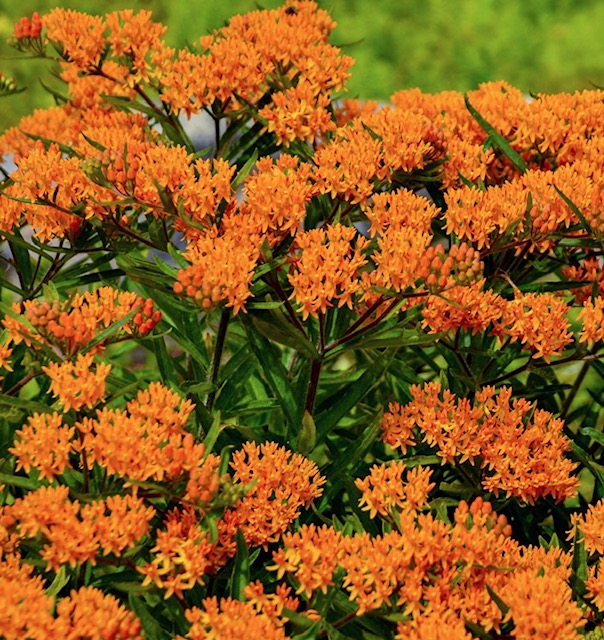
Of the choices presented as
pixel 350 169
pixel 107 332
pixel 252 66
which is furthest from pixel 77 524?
pixel 252 66

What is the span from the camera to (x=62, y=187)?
179cm

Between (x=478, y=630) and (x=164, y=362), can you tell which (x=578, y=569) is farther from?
(x=164, y=362)

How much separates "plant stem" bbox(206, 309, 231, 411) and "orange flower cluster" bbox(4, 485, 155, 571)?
0.47 metres

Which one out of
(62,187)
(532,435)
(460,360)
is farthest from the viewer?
(460,360)

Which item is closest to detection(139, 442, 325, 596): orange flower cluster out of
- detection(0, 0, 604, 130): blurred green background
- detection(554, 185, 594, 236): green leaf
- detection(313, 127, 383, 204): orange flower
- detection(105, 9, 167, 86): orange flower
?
detection(313, 127, 383, 204): orange flower

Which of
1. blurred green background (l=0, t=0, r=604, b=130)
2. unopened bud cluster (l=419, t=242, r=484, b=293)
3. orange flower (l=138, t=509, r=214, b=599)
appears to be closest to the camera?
orange flower (l=138, t=509, r=214, b=599)

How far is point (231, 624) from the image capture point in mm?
1248

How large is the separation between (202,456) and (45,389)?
64cm

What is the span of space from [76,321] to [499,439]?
2.52ft

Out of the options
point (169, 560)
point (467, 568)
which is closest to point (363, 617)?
point (467, 568)

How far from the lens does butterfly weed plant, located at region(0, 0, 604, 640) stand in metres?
1.34

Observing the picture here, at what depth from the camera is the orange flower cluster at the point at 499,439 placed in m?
1.67

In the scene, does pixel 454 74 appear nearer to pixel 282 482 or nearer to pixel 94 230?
pixel 94 230

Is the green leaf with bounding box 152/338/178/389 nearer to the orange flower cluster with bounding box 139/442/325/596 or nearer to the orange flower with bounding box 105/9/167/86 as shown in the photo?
the orange flower cluster with bounding box 139/442/325/596
